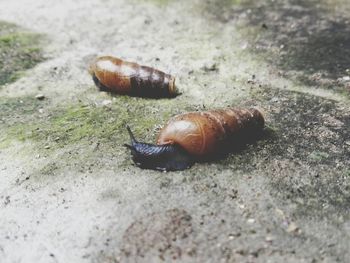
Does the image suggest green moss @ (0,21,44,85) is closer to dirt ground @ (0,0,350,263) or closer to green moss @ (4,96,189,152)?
dirt ground @ (0,0,350,263)

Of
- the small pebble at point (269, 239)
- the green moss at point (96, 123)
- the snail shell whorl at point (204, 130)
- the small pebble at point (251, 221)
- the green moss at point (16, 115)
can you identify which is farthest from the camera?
the green moss at point (16, 115)

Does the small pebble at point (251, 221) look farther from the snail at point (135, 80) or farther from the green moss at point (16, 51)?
the green moss at point (16, 51)

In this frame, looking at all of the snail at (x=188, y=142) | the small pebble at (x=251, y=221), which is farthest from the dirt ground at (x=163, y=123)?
the snail at (x=188, y=142)

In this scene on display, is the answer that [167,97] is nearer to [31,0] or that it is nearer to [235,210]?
[235,210]

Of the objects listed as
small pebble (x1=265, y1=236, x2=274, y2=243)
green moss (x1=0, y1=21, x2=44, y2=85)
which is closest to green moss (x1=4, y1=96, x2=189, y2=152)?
green moss (x1=0, y1=21, x2=44, y2=85)

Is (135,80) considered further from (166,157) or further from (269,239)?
(269,239)

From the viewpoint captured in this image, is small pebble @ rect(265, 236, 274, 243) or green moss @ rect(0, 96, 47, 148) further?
green moss @ rect(0, 96, 47, 148)
